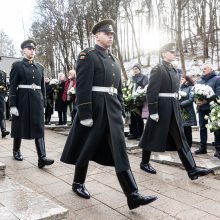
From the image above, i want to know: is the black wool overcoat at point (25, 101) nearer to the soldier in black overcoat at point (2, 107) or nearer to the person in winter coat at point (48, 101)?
the soldier in black overcoat at point (2, 107)

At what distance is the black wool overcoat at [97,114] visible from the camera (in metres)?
3.89

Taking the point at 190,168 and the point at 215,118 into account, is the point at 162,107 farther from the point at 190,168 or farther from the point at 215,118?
the point at 215,118

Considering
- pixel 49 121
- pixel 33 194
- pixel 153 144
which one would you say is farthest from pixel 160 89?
pixel 49 121

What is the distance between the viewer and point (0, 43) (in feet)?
158

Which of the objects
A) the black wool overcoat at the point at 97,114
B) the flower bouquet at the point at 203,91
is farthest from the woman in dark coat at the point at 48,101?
the black wool overcoat at the point at 97,114

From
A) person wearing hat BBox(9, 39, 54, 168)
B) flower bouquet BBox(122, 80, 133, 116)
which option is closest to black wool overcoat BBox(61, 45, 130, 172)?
person wearing hat BBox(9, 39, 54, 168)

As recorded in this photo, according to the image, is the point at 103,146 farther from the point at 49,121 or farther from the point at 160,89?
the point at 49,121

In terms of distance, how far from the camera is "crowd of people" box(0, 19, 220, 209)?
391cm

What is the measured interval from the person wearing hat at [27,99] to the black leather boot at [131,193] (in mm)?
2207

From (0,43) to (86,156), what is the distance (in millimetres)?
47419

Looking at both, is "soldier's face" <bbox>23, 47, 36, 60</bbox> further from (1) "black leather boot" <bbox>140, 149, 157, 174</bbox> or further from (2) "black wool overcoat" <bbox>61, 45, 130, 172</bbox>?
(1) "black leather boot" <bbox>140, 149, 157, 174</bbox>

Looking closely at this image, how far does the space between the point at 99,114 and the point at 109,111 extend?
114 mm

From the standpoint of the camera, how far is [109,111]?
13.0 ft

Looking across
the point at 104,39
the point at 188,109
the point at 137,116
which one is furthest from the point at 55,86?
the point at 104,39
